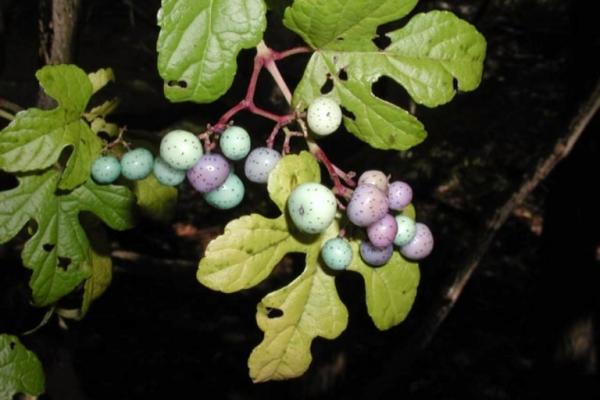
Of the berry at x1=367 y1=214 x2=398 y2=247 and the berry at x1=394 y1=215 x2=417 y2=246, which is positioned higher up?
the berry at x1=367 y1=214 x2=398 y2=247

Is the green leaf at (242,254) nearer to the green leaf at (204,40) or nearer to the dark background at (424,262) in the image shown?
the green leaf at (204,40)

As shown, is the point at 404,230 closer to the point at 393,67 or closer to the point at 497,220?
the point at 393,67

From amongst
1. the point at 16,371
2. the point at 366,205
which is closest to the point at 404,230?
the point at 366,205

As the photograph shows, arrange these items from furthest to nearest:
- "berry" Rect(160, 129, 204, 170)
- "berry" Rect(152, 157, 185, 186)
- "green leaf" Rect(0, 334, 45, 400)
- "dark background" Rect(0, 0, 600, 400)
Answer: "dark background" Rect(0, 0, 600, 400) → "green leaf" Rect(0, 334, 45, 400) → "berry" Rect(152, 157, 185, 186) → "berry" Rect(160, 129, 204, 170)

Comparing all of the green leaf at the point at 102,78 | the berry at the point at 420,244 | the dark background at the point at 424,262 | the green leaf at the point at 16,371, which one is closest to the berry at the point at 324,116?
the berry at the point at 420,244

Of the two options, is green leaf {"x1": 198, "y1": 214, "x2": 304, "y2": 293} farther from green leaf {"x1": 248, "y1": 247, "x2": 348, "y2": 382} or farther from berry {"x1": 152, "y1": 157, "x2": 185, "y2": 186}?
berry {"x1": 152, "y1": 157, "x2": 185, "y2": 186}

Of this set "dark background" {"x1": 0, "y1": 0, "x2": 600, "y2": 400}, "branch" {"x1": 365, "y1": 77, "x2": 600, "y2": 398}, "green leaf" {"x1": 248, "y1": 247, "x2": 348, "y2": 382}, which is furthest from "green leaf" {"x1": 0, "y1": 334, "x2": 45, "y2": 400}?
Result: "branch" {"x1": 365, "y1": 77, "x2": 600, "y2": 398}

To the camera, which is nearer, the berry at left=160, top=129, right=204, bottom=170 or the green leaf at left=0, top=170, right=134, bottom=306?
the berry at left=160, top=129, right=204, bottom=170
